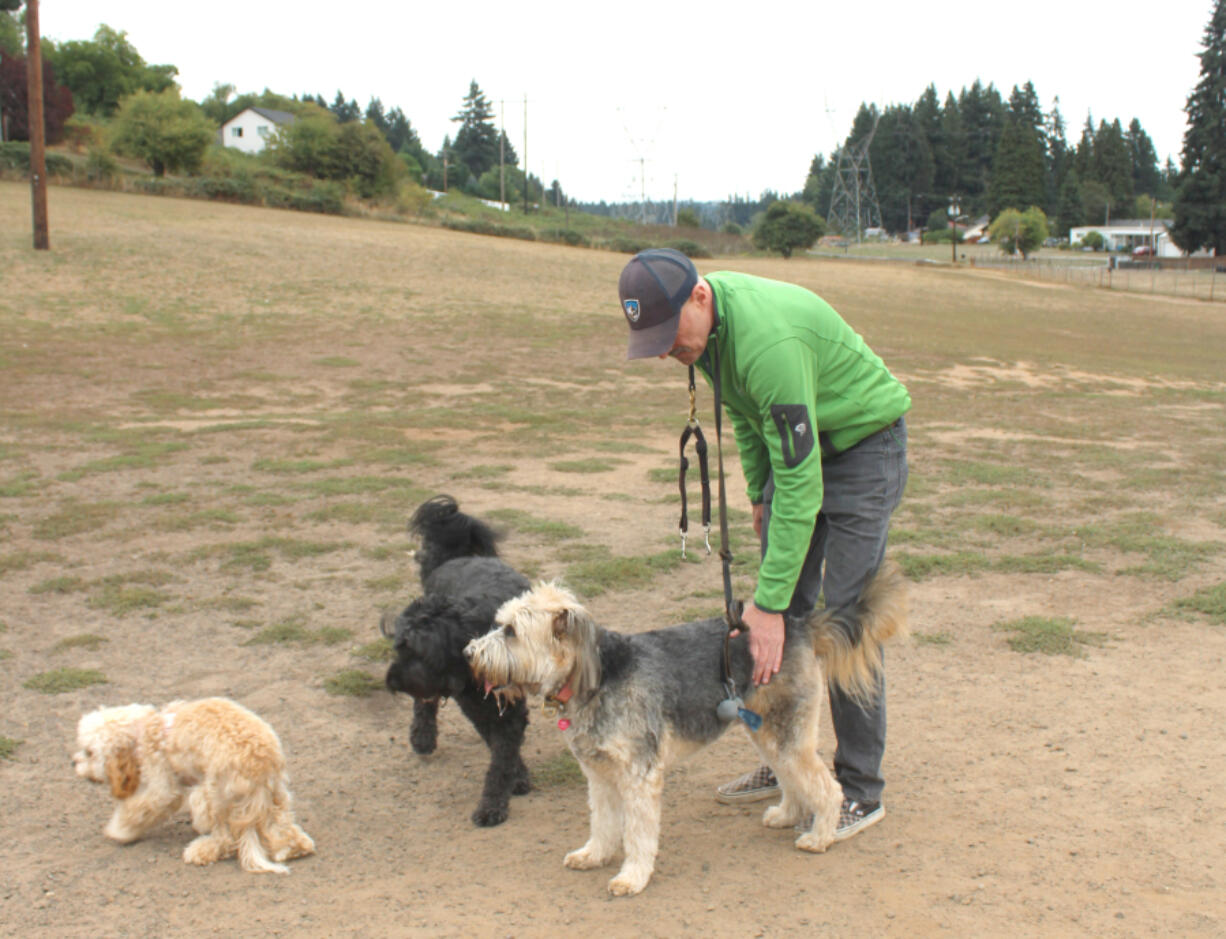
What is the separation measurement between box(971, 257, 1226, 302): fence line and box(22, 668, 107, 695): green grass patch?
52.2 meters

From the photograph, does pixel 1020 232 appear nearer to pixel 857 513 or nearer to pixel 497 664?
pixel 857 513

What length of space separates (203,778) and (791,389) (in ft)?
8.90

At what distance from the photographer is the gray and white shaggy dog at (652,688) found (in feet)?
11.3

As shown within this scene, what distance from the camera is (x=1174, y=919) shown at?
3.37m

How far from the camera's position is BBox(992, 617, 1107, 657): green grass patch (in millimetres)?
5898

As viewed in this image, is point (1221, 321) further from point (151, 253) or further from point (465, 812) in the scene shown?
point (465, 812)

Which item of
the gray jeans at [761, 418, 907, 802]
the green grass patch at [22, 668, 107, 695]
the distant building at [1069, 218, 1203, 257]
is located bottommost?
the green grass patch at [22, 668, 107, 695]

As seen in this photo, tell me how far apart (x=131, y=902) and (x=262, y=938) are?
0.57m

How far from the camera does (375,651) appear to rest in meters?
5.80

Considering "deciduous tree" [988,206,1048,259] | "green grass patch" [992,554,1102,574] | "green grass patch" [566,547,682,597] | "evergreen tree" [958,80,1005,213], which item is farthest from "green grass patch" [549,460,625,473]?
"evergreen tree" [958,80,1005,213]

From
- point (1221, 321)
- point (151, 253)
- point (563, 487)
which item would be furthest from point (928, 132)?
point (563, 487)

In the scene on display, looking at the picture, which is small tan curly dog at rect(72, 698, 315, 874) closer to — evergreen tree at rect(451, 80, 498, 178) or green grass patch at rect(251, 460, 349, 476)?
green grass patch at rect(251, 460, 349, 476)

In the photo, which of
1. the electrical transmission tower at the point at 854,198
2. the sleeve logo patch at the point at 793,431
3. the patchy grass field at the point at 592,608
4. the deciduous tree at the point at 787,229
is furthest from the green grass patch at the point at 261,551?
the electrical transmission tower at the point at 854,198

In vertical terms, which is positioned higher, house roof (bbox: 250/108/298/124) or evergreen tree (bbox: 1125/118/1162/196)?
evergreen tree (bbox: 1125/118/1162/196)
